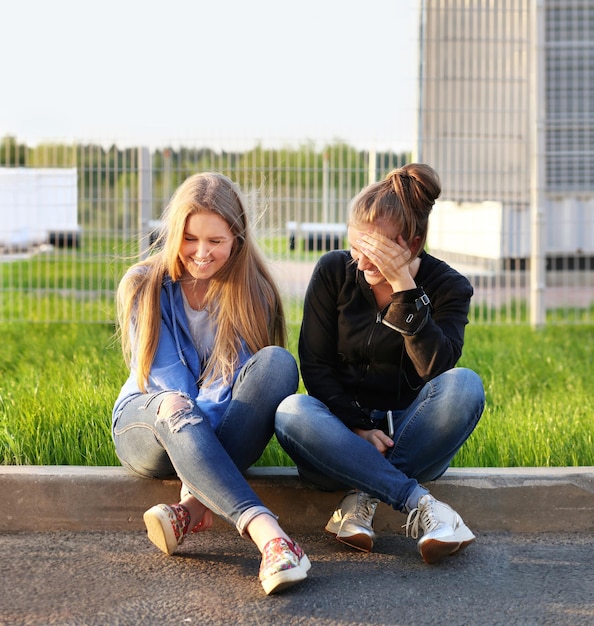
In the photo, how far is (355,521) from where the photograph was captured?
3.15 meters

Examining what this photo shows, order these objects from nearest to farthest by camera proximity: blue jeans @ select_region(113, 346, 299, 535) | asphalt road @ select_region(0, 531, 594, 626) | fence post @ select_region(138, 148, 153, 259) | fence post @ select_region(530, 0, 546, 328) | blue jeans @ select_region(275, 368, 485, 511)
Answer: asphalt road @ select_region(0, 531, 594, 626) < blue jeans @ select_region(113, 346, 299, 535) < blue jeans @ select_region(275, 368, 485, 511) < fence post @ select_region(138, 148, 153, 259) < fence post @ select_region(530, 0, 546, 328)

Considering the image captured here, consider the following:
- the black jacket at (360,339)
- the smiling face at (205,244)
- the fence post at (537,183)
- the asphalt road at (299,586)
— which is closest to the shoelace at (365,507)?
the asphalt road at (299,586)

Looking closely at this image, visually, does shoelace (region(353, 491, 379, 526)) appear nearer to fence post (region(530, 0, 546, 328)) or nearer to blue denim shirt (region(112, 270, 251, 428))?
blue denim shirt (region(112, 270, 251, 428))

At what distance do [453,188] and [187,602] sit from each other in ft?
17.2

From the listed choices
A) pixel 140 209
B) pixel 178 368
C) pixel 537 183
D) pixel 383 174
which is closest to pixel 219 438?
pixel 178 368

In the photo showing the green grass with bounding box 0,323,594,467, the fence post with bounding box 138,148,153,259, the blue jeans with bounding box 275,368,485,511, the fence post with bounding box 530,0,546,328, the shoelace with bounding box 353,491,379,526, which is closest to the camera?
the blue jeans with bounding box 275,368,485,511

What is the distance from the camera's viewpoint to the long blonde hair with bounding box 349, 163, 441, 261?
3.09m

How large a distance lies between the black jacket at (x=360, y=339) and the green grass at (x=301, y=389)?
0.46m

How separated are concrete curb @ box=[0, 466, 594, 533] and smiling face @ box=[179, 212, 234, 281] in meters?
0.72

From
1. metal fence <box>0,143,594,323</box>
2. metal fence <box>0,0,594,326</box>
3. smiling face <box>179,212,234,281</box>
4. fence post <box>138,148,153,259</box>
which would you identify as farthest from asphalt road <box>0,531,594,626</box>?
fence post <box>138,148,153,259</box>

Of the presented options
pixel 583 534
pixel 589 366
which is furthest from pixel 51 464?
pixel 589 366

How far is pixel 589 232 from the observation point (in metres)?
8.37

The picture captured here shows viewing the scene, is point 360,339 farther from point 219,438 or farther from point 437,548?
point 437,548

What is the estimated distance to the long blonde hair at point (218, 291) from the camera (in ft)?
10.9
